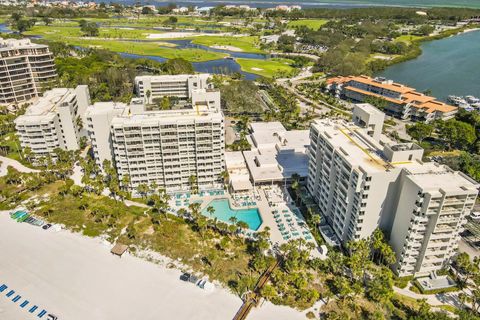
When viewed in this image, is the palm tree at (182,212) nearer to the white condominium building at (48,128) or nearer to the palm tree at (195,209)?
the palm tree at (195,209)

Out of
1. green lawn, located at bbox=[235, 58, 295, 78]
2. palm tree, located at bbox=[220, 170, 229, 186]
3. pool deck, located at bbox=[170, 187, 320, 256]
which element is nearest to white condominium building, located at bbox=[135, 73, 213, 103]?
green lawn, located at bbox=[235, 58, 295, 78]

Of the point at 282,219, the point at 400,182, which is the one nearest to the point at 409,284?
the point at 400,182

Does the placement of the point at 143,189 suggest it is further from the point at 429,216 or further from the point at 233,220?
the point at 429,216

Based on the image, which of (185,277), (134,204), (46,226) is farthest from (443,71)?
(46,226)

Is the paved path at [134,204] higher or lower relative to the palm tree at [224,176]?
lower

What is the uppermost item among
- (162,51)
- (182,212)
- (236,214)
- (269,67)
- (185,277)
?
(162,51)

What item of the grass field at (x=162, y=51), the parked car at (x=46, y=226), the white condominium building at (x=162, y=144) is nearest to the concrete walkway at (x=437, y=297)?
the white condominium building at (x=162, y=144)
